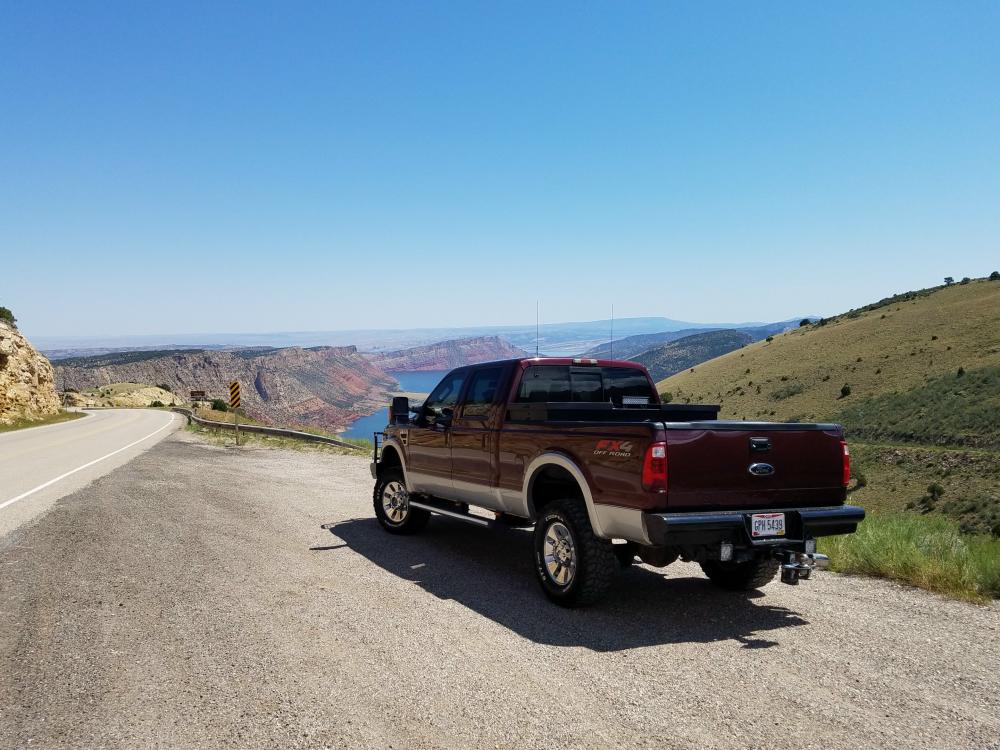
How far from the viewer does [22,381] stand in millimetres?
42219

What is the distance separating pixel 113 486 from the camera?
539 inches

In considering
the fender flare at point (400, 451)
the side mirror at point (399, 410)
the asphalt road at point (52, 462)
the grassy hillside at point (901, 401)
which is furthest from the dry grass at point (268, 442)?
the grassy hillside at point (901, 401)

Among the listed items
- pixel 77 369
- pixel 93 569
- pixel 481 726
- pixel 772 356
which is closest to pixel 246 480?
pixel 93 569

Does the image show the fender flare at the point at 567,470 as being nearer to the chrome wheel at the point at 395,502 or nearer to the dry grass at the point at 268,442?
the chrome wheel at the point at 395,502

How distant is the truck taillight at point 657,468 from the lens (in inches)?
206

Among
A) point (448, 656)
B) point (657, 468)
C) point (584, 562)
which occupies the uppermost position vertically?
point (657, 468)

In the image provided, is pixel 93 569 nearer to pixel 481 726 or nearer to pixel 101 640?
pixel 101 640

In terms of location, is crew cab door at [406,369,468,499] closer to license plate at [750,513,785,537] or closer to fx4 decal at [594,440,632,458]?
fx4 decal at [594,440,632,458]

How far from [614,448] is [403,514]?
4418 millimetres

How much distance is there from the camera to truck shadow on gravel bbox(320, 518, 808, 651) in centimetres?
536

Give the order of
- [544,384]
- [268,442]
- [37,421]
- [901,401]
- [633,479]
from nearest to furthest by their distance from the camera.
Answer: [633,479] < [544,384] < [268,442] < [37,421] < [901,401]

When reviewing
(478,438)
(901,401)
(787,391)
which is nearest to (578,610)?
(478,438)

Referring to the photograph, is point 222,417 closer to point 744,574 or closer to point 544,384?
point 544,384

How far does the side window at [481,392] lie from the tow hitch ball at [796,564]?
3178mm
